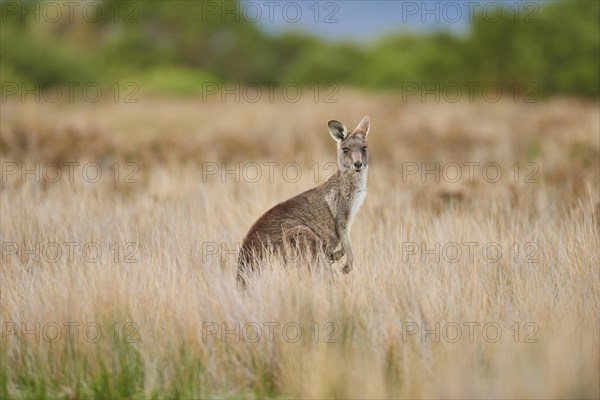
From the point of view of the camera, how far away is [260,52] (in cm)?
5403

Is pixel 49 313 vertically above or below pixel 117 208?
below

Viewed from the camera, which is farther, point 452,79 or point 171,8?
point 171,8

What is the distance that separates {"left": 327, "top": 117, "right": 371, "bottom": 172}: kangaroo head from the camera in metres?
6.09

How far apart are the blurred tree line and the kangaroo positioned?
781 inches

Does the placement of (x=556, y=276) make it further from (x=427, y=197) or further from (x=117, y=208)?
(x=117, y=208)

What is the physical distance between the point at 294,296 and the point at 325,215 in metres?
1.16

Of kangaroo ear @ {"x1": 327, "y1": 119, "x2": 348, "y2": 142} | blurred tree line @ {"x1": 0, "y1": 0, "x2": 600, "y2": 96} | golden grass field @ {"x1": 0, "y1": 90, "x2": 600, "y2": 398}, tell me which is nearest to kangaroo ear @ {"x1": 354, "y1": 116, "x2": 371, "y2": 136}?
kangaroo ear @ {"x1": 327, "y1": 119, "x2": 348, "y2": 142}

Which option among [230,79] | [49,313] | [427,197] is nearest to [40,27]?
[230,79]

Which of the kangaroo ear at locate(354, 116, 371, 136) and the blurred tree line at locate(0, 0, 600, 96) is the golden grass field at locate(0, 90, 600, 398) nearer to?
the kangaroo ear at locate(354, 116, 371, 136)

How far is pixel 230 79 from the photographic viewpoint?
51.5m

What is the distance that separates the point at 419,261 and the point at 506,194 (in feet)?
11.5

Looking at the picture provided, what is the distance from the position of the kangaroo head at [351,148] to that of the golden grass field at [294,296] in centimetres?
74

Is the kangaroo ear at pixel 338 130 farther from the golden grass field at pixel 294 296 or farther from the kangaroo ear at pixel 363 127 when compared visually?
the golden grass field at pixel 294 296

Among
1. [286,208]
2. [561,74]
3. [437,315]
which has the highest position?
[561,74]
